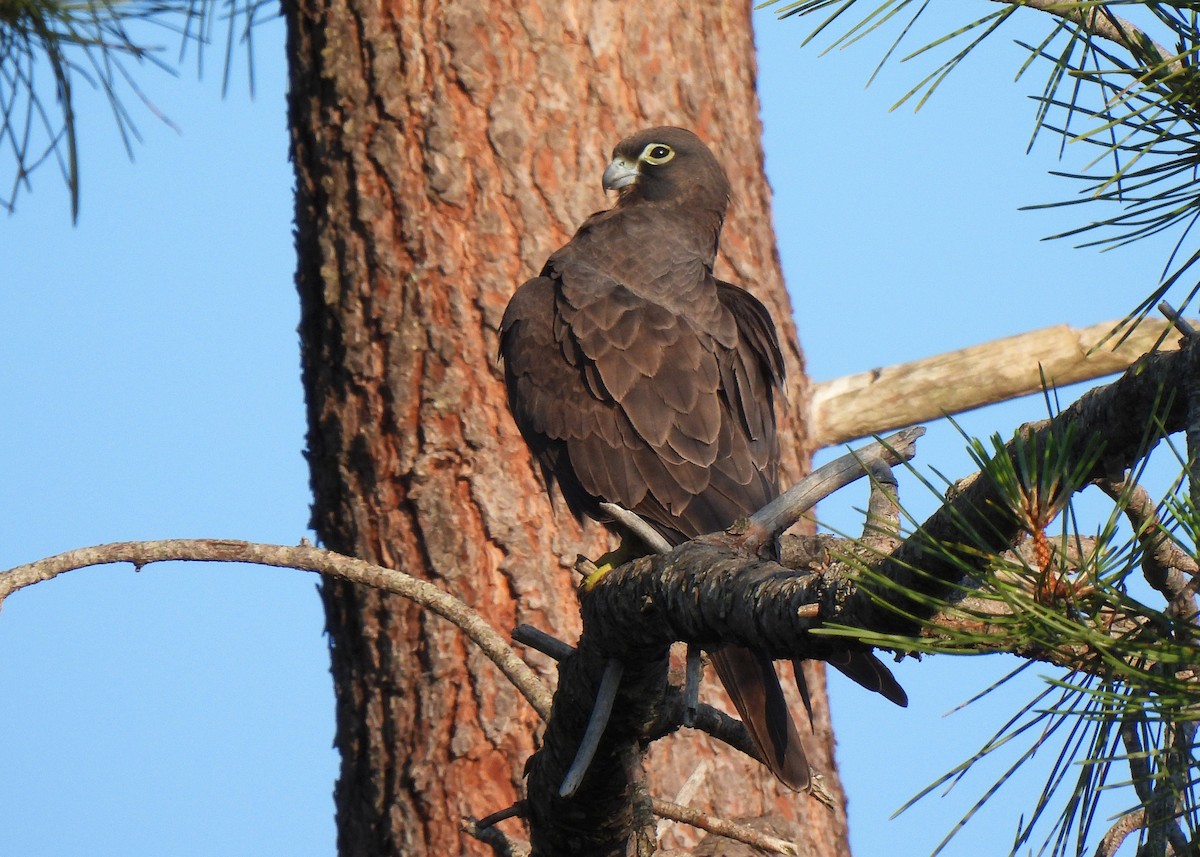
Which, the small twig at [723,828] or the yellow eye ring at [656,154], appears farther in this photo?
the yellow eye ring at [656,154]

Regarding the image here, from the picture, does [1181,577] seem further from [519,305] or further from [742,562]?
[519,305]

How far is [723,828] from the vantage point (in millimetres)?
2600

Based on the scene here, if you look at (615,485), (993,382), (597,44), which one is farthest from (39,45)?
(993,382)

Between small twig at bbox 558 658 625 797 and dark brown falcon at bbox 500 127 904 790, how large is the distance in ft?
3.43

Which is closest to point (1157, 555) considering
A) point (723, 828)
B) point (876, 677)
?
point (876, 677)

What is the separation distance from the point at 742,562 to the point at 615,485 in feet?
5.08

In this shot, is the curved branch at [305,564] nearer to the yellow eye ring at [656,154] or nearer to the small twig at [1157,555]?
the small twig at [1157,555]

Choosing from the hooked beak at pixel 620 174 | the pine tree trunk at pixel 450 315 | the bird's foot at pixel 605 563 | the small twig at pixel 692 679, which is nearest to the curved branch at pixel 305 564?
the bird's foot at pixel 605 563

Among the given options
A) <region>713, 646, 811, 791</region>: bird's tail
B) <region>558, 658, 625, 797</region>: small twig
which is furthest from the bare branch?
<region>558, 658, 625, 797</region>: small twig

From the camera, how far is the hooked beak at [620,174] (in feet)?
14.1

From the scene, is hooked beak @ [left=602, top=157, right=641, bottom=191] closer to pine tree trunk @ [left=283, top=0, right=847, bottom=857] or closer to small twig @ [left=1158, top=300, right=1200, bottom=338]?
pine tree trunk @ [left=283, top=0, right=847, bottom=857]

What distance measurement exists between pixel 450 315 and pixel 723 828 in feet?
7.53

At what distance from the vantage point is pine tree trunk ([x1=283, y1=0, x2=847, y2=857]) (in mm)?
4125

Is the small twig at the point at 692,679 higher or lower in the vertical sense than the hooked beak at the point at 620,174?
lower
